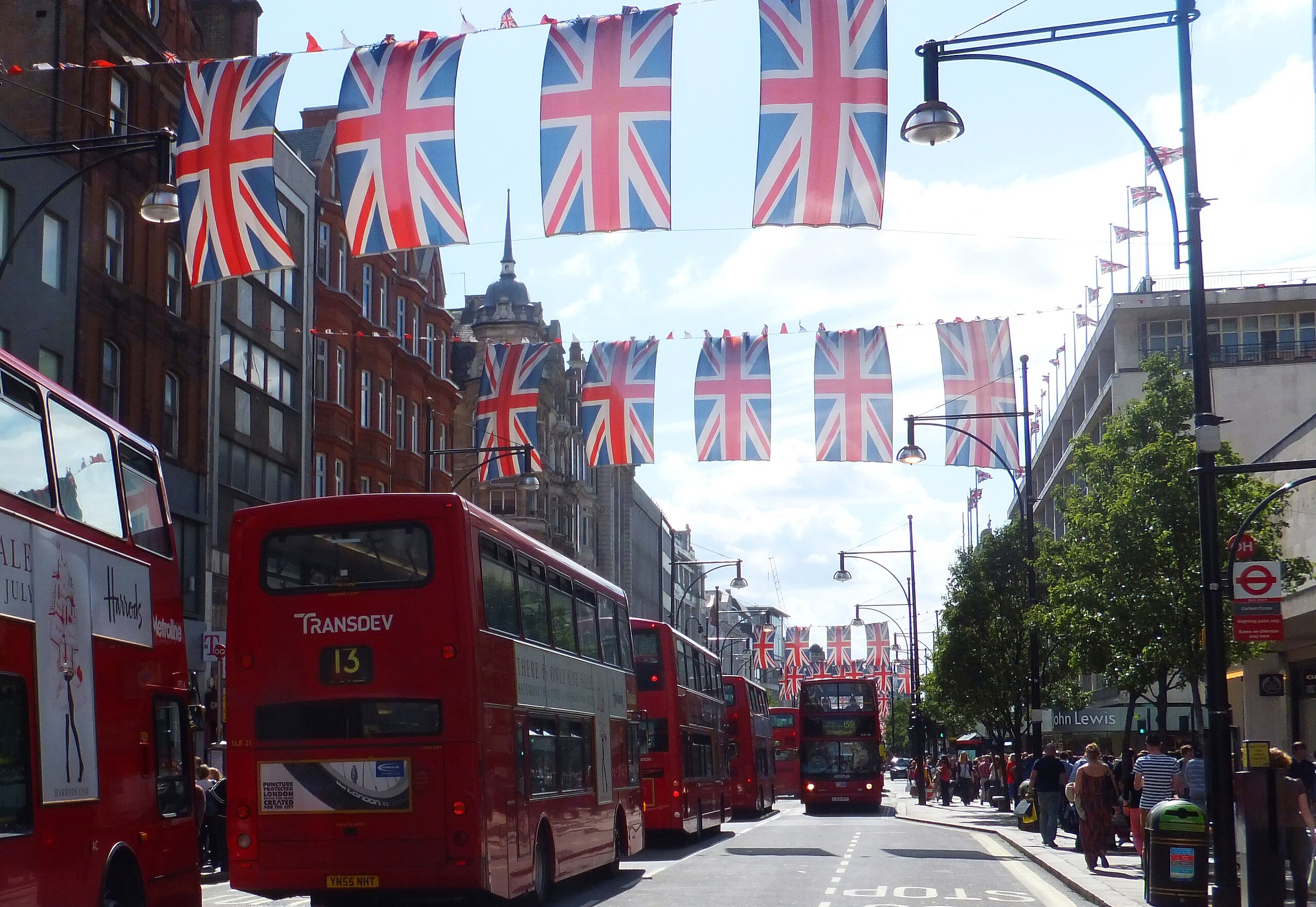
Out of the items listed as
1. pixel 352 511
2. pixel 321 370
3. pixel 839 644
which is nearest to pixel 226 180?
pixel 352 511

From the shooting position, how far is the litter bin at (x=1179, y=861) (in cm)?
1588

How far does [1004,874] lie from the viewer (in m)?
22.0

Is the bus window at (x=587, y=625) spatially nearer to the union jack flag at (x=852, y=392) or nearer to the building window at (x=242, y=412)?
the union jack flag at (x=852, y=392)

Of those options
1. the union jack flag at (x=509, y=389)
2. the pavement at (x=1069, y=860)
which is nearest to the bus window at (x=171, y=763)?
the pavement at (x=1069, y=860)

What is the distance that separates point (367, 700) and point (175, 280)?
75.1 feet

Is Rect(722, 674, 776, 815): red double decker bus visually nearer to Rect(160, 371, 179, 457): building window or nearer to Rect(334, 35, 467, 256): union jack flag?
Rect(160, 371, 179, 457): building window

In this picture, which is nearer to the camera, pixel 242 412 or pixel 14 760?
pixel 14 760

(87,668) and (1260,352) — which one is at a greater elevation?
(1260,352)

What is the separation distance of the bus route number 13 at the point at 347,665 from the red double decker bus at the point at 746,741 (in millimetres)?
22755

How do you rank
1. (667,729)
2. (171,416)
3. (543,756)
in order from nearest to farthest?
(543,756), (667,729), (171,416)

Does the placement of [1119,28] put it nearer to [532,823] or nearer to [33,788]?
[532,823]

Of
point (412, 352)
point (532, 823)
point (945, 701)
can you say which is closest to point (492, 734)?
point (532, 823)

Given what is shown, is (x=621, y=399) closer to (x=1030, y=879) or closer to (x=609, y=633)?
(x=609, y=633)

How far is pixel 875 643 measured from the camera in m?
114
